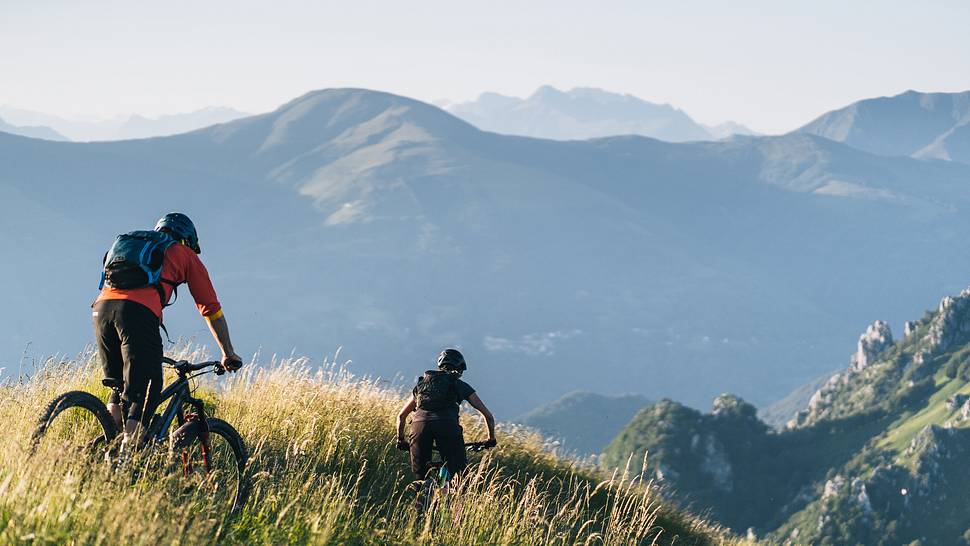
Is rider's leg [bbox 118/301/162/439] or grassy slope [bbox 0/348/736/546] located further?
rider's leg [bbox 118/301/162/439]

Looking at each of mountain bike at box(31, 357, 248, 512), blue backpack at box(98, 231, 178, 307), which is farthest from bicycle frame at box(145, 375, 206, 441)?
blue backpack at box(98, 231, 178, 307)

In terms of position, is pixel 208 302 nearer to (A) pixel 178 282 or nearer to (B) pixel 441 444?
(A) pixel 178 282

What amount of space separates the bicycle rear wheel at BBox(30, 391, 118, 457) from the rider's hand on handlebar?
89 cm

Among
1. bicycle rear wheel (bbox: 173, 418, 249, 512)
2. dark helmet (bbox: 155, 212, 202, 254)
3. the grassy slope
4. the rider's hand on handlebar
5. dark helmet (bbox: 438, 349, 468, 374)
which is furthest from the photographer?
dark helmet (bbox: 438, 349, 468, 374)

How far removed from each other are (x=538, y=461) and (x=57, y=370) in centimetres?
598

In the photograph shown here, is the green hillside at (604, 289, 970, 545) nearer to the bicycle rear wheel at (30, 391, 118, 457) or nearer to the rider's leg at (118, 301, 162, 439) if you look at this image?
the bicycle rear wheel at (30, 391, 118, 457)

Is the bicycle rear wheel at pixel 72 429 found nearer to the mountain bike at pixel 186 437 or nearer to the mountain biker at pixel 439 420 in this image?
the mountain bike at pixel 186 437

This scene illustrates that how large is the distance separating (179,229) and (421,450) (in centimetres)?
300

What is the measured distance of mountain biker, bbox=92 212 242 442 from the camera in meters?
6.80

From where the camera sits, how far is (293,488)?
6.89 meters

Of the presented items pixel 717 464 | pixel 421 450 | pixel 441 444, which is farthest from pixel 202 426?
pixel 717 464

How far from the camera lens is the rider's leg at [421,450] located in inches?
345

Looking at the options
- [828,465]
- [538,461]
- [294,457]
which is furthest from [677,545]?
[828,465]

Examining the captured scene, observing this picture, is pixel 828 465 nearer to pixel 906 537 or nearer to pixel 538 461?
pixel 906 537
